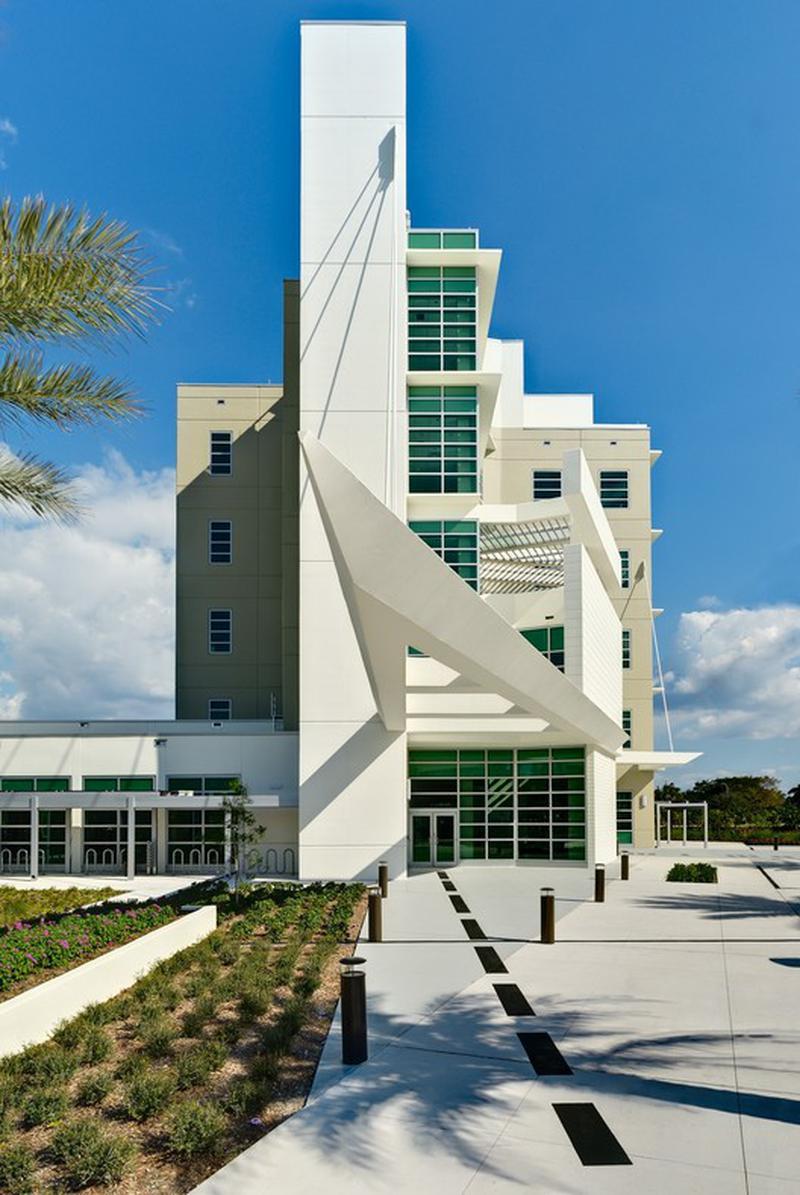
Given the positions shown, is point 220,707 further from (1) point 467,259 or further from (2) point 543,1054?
(2) point 543,1054

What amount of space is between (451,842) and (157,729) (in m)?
9.19

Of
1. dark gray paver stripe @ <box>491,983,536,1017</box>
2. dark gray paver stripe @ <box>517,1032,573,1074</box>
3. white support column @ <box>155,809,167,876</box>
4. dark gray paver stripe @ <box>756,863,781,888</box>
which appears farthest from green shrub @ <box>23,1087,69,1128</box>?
white support column @ <box>155,809,167,876</box>

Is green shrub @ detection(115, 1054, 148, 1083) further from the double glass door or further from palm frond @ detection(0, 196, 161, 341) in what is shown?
the double glass door

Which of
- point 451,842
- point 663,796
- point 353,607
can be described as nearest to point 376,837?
point 451,842

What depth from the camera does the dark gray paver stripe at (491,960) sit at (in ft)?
46.9

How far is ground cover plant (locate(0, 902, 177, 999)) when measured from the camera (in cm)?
1212

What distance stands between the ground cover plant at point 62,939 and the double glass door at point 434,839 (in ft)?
45.6

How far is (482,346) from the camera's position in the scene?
3522 cm

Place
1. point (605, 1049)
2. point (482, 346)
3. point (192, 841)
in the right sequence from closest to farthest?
point (605, 1049), point (192, 841), point (482, 346)

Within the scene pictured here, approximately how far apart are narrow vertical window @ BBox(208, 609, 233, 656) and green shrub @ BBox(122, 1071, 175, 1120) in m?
32.1

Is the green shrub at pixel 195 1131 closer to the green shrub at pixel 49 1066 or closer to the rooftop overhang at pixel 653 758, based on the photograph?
the green shrub at pixel 49 1066


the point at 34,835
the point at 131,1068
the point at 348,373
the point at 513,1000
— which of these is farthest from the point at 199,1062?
the point at 348,373

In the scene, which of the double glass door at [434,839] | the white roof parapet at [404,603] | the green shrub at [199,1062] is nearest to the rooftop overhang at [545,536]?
the double glass door at [434,839]

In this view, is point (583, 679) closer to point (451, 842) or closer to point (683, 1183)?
point (451, 842)
